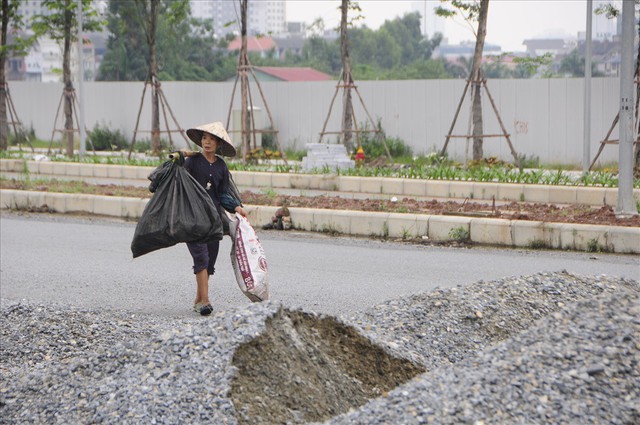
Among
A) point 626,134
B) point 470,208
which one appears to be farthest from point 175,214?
point 626,134

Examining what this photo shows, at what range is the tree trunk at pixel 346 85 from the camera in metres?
24.0

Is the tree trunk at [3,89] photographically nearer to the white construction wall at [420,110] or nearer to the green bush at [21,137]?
the white construction wall at [420,110]

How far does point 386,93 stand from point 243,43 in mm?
4697

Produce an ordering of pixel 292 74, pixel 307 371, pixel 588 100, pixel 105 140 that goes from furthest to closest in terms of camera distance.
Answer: pixel 292 74 → pixel 105 140 → pixel 588 100 → pixel 307 371

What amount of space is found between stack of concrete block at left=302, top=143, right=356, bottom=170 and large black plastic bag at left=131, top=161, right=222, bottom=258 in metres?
12.4

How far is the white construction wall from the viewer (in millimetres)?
24281

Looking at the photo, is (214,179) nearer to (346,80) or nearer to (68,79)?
(346,80)

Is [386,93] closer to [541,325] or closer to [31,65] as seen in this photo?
[541,325]

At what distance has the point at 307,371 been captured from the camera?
561 cm

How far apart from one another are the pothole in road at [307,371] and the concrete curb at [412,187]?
854 cm

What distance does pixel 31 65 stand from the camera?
392 feet

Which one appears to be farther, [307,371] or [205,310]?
[205,310]

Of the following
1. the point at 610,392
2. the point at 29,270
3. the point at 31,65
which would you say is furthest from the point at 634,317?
the point at 31,65

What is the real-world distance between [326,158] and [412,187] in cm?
334
